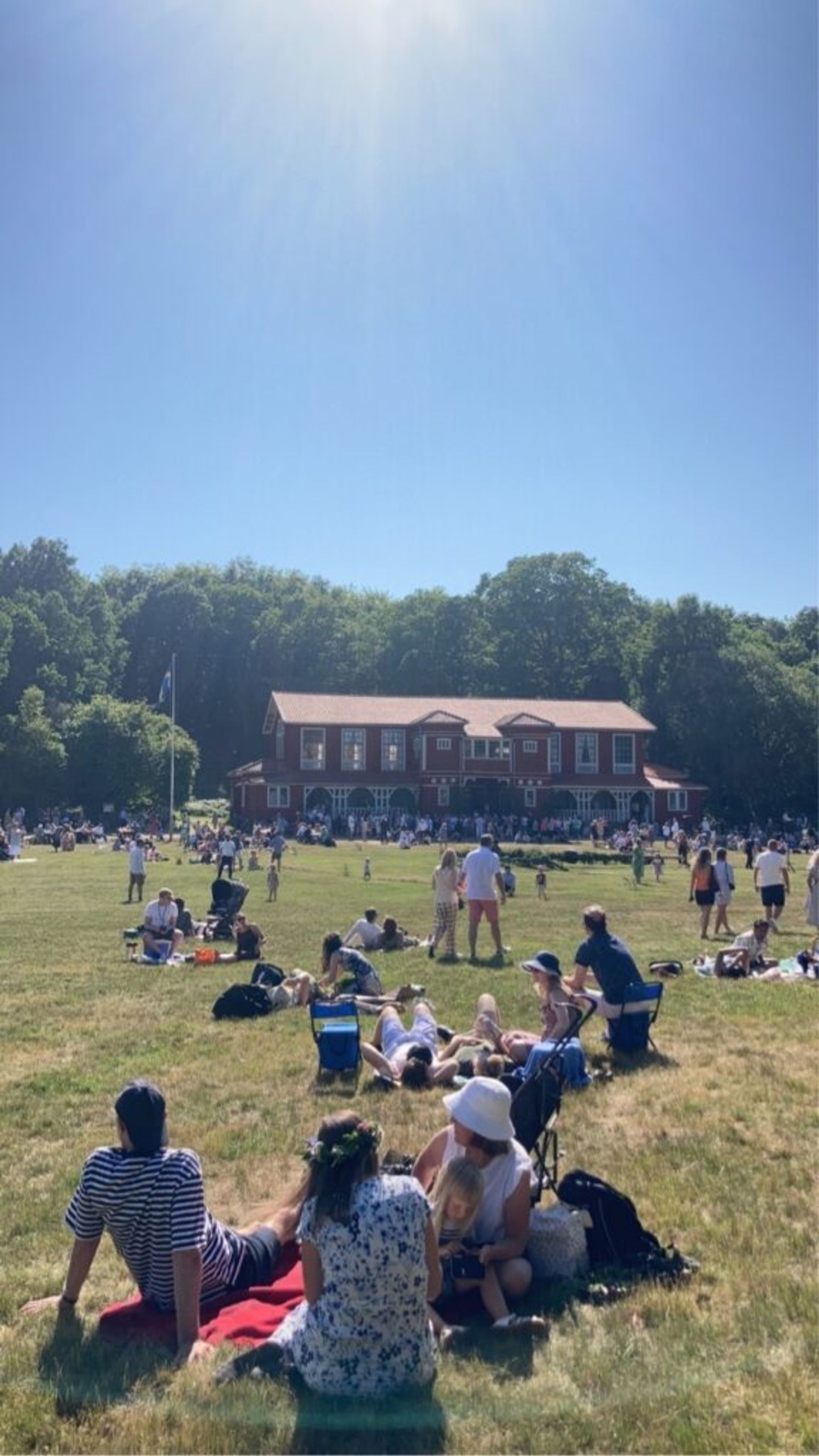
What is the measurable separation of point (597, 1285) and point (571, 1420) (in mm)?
1114

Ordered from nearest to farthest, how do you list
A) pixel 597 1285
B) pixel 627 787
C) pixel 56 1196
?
pixel 597 1285 < pixel 56 1196 < pixel 627 787

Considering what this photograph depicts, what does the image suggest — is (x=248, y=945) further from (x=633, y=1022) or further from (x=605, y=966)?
A: (x=633, y=1022)

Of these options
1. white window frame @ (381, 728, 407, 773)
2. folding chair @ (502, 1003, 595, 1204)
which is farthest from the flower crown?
white window frame @ (381, 728, 407, 773)

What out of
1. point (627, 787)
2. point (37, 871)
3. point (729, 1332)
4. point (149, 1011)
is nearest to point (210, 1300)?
point (729, 1332)

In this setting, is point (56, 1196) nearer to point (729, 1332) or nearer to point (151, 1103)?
point (151, 1103)

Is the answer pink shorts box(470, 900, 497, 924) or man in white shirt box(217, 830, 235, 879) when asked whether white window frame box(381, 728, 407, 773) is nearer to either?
man in white shirt box(217, 830, 235, 879)

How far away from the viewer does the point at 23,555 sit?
310 ft

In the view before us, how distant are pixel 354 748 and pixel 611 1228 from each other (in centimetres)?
5761

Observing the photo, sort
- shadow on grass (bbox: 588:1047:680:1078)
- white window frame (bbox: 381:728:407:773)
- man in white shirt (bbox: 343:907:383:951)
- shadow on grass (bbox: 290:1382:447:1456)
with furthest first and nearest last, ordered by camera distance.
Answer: white window frame (bbox: 381:728:407:773) < man in white shirt (bbox: 343:907:383:951) < shadow on grass (bbox: 588:1047:680:1078) < shadow on grass (bbox: 290:1382:447:1456)

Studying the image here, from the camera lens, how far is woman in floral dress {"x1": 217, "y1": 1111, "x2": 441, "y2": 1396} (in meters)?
3.96

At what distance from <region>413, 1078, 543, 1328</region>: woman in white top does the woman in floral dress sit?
79 cm

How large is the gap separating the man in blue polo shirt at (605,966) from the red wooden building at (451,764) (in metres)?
50.4

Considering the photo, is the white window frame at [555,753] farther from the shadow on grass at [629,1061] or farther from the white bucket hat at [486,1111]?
the white bucket hat at [486,1111]

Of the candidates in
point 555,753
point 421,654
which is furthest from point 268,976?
point 421,654
